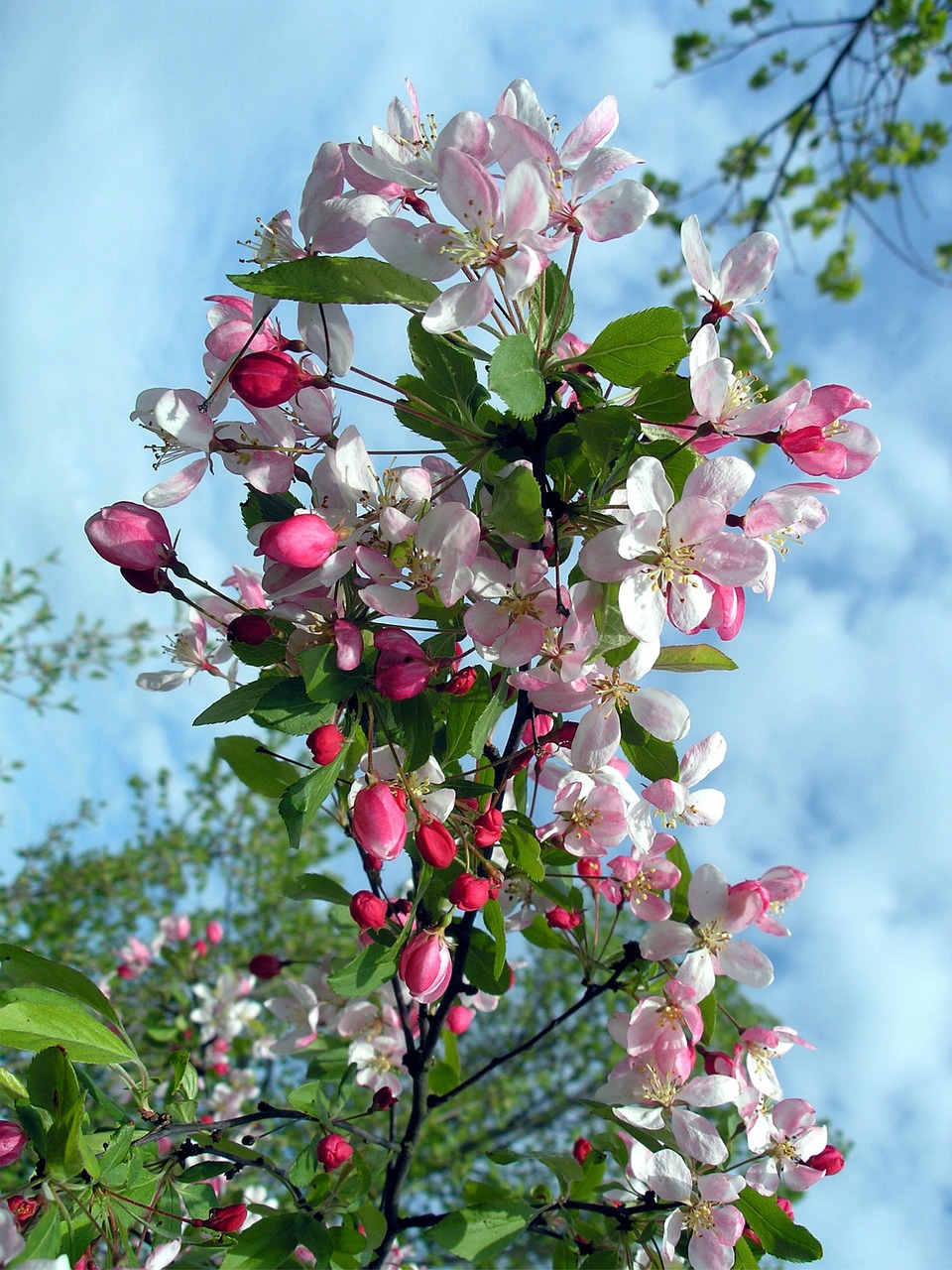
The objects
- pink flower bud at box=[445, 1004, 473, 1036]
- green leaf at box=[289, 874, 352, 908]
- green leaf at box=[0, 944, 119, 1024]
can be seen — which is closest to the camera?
green leaf at box=[0, 944, 119, 1024]

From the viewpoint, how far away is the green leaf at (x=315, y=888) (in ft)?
5.27

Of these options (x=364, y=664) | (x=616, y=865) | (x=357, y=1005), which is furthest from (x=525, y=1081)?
(x=364, y=664)

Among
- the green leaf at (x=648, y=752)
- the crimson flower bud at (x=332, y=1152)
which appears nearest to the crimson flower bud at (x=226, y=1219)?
the crimson flower bud at (x=332, y=1152)

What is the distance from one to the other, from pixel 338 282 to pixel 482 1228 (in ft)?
4.24

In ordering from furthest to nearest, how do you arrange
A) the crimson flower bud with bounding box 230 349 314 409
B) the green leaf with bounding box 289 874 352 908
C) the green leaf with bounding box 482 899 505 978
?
the green leaf with bounding box 289 874 352 908, the green leaf with bounding box 482 899 505 978, the crimson flower bud with bounding box 230 349 314 409

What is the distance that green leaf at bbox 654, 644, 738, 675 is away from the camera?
1209 mm

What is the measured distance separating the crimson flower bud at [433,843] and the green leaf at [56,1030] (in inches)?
17.7

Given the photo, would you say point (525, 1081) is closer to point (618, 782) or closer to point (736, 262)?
point (618, 782)

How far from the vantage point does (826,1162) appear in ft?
4.77

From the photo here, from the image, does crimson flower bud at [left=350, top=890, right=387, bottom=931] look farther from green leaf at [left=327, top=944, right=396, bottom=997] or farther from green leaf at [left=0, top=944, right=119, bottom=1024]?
green leaf at [left=0, top=944, right=119, bottom=1024]

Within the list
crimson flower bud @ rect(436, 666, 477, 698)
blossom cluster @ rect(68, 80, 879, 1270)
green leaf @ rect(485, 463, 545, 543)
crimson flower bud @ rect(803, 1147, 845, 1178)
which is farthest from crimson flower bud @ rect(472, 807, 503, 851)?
crimson flower bud @ rect(803, 1147, 845, 1178)

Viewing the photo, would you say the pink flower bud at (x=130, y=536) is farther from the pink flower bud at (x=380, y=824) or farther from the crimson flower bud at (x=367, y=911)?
the crimson flower bud at (x=367, y=911)

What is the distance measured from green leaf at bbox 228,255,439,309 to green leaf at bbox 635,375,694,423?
268mm

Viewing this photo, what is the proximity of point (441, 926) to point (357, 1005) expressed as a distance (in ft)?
2.13
